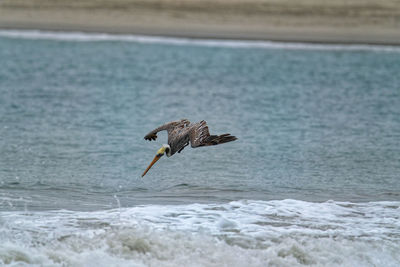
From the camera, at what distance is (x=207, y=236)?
318 inches

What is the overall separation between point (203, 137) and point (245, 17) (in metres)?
18.0

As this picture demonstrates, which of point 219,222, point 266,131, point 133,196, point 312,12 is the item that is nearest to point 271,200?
point 219,222

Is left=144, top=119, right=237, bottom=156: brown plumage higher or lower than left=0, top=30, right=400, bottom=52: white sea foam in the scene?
lower

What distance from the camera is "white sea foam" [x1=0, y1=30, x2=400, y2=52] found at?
2712 centimetres

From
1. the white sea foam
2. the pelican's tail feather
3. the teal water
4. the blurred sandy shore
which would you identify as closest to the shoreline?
the blurred sandy shore

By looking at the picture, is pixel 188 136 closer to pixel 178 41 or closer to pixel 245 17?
pixel 245 17

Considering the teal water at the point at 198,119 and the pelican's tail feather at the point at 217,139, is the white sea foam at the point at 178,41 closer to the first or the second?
the teal water at the point at 198,119

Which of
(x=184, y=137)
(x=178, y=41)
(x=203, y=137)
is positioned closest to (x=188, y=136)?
(x=184, y=137)

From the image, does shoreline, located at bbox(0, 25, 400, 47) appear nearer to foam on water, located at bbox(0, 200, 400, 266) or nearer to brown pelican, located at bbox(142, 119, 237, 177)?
brown pelican, located at bbox(142, 119, 237, 177)

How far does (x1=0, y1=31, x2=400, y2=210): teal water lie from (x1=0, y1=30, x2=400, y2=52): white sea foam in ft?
0.88

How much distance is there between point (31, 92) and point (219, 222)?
10981 mm

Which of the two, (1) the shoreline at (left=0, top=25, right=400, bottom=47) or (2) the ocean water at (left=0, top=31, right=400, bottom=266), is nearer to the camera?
(2) the ocean water at (left=0, top=31, right=400, bottom=266)

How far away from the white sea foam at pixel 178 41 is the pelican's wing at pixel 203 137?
18.2 m

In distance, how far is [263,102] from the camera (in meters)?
17.8
